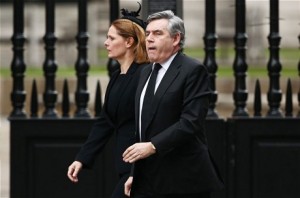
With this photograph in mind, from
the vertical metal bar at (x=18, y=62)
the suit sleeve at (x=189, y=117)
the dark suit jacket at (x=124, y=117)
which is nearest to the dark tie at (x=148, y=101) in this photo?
the suit sleeve at (x=189, y=117)

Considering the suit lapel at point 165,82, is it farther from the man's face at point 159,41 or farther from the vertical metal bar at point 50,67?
the vertical metal bar at point 50,67

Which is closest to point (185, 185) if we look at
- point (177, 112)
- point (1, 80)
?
point (177, 112)

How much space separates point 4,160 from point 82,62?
404cm

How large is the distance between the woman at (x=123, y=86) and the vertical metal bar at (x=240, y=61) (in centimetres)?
231

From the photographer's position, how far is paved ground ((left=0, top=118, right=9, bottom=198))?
11302 mm

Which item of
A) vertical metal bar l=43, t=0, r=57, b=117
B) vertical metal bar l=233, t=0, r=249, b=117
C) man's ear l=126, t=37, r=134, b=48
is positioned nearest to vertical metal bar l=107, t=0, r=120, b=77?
vertical metal bar l=43, t=0, r=57, b=117

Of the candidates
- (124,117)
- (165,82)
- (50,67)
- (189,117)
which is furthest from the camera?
(50,67)

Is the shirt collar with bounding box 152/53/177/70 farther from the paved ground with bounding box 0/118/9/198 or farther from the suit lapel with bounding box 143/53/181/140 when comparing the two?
the paved ground with bounding box 0/118/9/198

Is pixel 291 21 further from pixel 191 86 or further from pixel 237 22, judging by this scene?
pixel 191 86

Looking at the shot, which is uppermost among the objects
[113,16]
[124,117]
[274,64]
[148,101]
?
[113,16]

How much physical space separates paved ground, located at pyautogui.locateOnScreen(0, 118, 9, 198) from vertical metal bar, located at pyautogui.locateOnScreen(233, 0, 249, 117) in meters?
2.36

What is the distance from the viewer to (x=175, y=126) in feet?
21.1

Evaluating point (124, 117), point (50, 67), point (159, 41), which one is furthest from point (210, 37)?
point (159, 41)

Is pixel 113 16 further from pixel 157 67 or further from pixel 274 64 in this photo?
pixel 157 67
